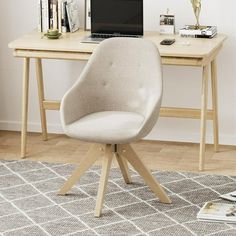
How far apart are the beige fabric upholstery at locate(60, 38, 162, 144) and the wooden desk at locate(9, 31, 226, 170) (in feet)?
0.98

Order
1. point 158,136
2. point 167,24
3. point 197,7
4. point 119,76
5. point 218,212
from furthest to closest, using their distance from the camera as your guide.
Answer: point 158,136 → point 167,24 → point 197,7 → point 119,76 → point 218,212

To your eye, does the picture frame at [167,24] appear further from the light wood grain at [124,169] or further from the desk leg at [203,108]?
the light wood grain at [124,169]

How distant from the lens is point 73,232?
3.91 m

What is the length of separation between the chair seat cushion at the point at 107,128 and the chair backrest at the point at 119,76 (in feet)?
0.45

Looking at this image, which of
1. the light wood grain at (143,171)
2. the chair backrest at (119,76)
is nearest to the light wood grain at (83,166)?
the light wood grain at (143,171)

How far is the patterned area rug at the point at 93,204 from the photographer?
13.0ft

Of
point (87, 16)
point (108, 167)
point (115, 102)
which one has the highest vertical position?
point (87, 16)

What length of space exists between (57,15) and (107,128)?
1.36 m

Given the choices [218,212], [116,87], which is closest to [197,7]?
[116,87]

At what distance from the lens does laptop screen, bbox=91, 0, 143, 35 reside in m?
4.98

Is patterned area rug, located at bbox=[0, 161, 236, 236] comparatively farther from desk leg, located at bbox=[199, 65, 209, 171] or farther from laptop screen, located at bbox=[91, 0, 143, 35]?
laptop screen, located at bbox=[91, 0, 143, 35]

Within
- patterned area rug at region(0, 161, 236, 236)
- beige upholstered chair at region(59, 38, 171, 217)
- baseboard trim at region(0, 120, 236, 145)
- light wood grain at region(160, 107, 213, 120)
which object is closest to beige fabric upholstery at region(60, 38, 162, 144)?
beige upholstered chair at region(59, 38, 171, 217)

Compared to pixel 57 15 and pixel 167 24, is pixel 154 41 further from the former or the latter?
pixel 57 15

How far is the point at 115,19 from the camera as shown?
5035mm
